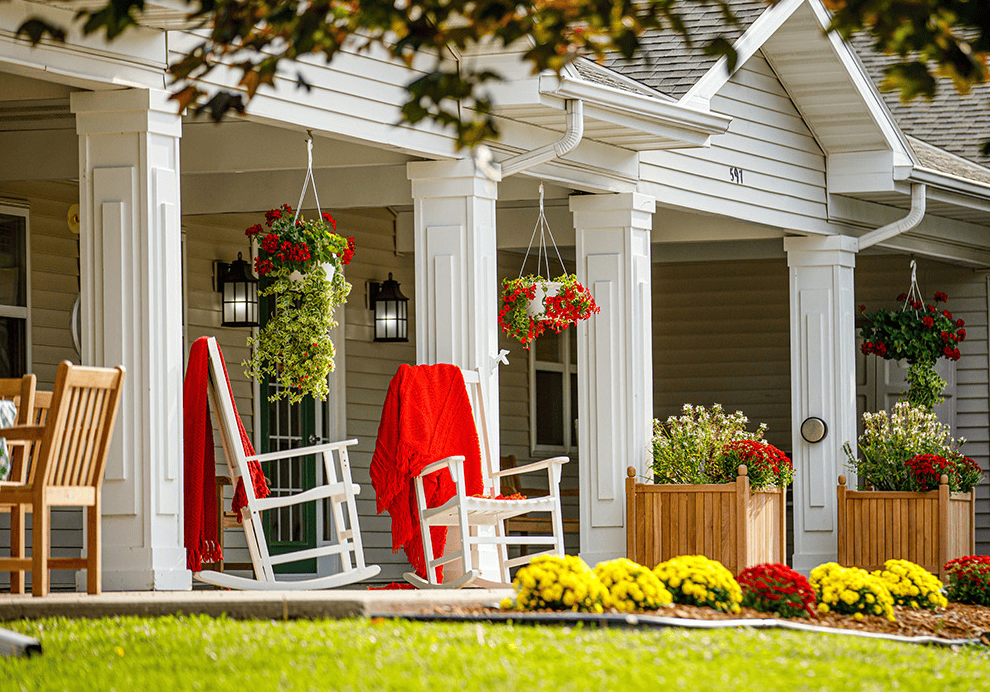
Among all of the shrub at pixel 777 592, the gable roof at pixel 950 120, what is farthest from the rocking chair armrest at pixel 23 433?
the gable roof at pixel 950 120

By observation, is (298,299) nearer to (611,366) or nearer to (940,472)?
(611,366)

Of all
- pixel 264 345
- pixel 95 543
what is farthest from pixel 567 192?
pixel 95 543

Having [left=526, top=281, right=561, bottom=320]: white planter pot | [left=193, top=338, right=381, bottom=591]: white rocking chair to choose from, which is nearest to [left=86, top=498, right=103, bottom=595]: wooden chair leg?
[left=193, top=338, right=381, bottom=591]: white rocking chair

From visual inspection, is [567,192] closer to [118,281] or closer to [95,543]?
[118,281]

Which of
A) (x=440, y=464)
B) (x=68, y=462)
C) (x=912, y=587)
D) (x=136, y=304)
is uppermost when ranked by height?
(x=136, y=304)

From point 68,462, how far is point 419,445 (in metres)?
2.38

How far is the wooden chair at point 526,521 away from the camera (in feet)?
36.0

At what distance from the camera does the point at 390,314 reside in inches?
431

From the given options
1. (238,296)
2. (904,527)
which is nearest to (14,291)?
(238,296)

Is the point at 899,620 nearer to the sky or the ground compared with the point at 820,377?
nearer to the ground

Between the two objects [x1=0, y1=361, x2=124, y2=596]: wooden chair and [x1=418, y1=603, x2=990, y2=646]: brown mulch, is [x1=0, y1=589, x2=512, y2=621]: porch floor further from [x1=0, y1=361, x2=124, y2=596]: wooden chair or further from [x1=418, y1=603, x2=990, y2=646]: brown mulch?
[x1=418, y1=603, x2=990, y2=646]: brown mulch

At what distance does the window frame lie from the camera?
862 centimetres

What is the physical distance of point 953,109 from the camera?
545 inches

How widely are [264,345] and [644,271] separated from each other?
300 centimetres
